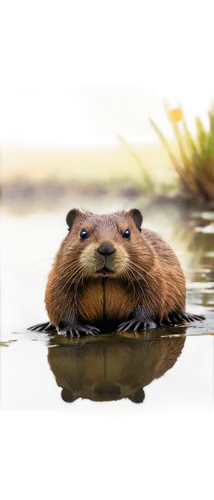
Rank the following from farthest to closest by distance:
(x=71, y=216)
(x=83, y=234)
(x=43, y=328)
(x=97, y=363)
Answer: (x=43, y=328) < (x=71, y=216) < (x=83, y=234) < (x=97, y=363)

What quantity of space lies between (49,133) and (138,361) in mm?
1383

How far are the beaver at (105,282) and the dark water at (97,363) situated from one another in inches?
3.6

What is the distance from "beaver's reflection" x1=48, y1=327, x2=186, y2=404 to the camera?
113 inches

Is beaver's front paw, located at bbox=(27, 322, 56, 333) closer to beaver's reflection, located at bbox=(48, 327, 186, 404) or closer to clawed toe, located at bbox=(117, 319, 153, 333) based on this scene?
beaver's reflection, located at bbox=(48, 327, 186, 404)

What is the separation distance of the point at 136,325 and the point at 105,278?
0.77 ft

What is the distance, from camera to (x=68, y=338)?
11.4ft

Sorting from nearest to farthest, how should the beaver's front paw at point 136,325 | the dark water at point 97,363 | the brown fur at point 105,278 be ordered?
the dark water at point 97,363
the brown fur at point 105,278
the beaver's front paw at point 136,325

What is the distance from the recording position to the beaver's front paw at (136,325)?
353 centimetres

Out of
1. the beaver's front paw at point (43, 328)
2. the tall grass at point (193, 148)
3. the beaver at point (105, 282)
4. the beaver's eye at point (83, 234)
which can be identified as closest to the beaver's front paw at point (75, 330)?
the beaver at point (105, 282)

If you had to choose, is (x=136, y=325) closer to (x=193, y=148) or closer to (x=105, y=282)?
(x=105, y=282)

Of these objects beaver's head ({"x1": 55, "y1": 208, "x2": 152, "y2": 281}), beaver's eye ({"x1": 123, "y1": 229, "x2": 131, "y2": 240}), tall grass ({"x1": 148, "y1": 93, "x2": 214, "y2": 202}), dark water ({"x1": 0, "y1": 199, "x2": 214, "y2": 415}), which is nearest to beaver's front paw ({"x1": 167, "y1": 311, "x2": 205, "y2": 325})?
dark water ({"x1": 0, "y1": 199, "x2": 214, "y2": 415})

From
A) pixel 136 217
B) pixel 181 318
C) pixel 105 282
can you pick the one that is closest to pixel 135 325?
pixel 105 282

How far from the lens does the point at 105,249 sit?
330cm

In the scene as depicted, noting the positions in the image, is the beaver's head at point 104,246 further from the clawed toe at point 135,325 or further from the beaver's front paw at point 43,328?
the beaver's front paw at point 43,328
